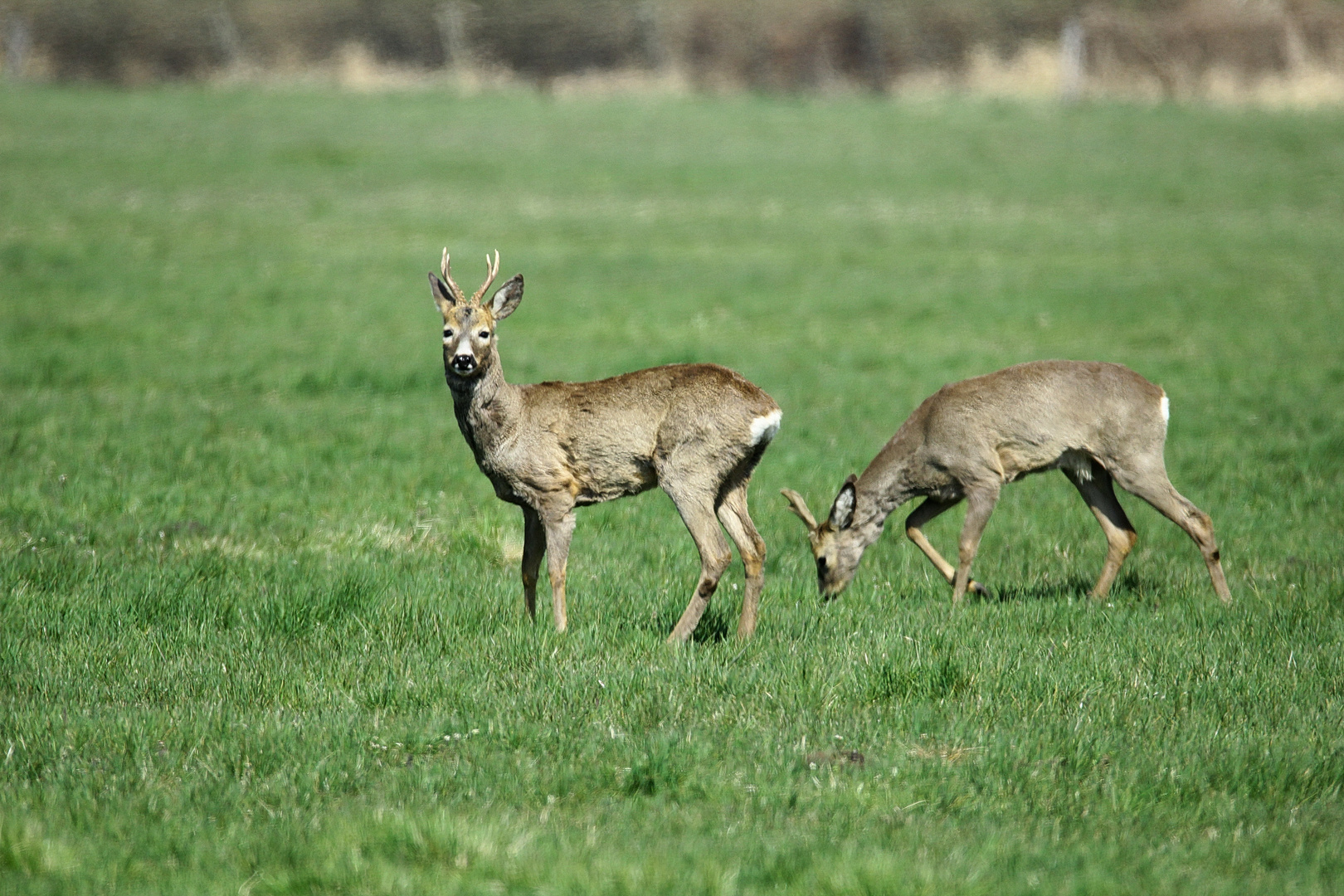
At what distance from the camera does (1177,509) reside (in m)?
8.02

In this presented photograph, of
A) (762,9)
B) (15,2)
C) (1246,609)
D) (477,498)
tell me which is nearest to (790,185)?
(762,9)

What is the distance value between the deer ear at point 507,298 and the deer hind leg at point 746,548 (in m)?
1.51

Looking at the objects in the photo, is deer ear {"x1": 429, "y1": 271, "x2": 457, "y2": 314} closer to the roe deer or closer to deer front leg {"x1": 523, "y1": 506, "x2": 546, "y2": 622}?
deer front leg {"x1": 523, "y1": 506, "x2": 546, "y2": 622}

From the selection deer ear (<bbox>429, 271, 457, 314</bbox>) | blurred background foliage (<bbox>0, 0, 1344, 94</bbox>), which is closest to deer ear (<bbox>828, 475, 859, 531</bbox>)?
deer ear (<bbox>429, 271, 457, 314</bbox>)

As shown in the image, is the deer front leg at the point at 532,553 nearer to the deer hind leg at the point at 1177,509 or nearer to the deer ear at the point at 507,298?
the deer ear at the point at 507,298

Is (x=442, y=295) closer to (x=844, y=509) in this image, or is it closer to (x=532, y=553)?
(x=532, y=553)

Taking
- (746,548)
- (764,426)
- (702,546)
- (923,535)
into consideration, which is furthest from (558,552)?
(923,535)

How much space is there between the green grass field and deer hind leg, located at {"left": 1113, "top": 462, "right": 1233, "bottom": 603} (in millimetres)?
220

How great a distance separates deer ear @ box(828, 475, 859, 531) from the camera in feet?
27.6

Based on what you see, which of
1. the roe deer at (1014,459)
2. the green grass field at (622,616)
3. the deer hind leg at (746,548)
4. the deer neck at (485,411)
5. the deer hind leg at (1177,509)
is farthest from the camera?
the roe deer at (1014,459)

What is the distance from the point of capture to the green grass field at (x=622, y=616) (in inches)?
178

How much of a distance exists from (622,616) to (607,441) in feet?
3.08

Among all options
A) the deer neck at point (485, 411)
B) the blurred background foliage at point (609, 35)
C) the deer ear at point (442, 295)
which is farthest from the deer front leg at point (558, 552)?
the blurred background foliage at point (609, 35)

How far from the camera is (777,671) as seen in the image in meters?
6.16
